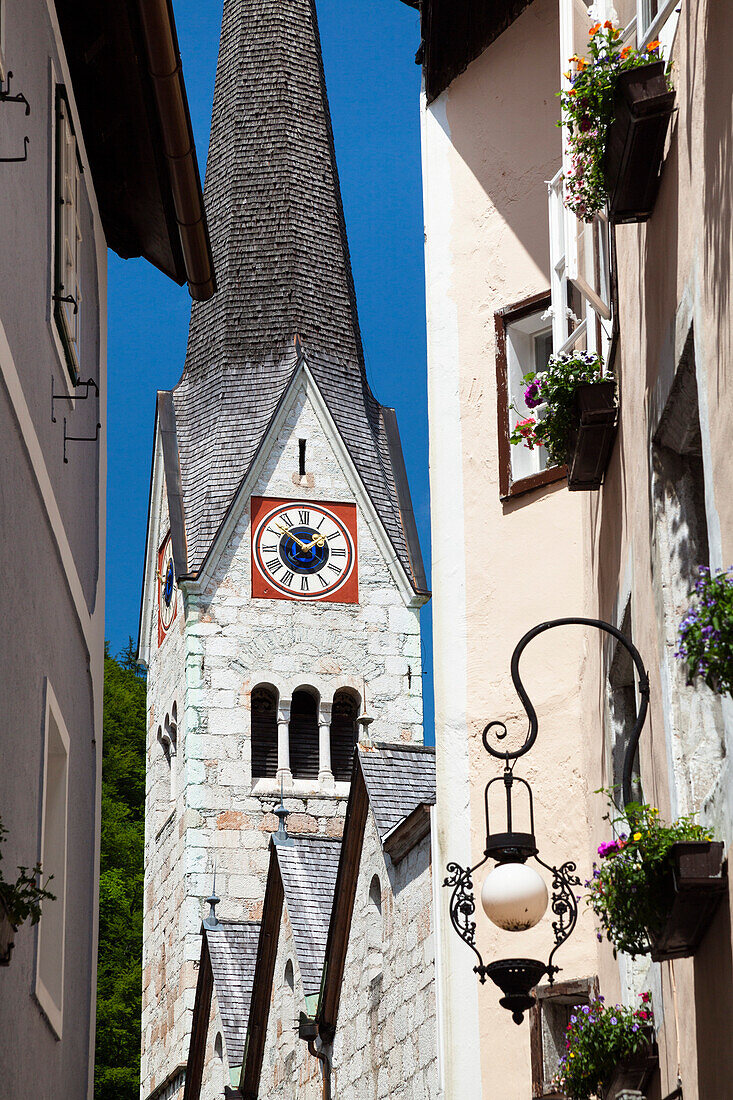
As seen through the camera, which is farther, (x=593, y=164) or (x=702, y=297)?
(x=593, y=164)

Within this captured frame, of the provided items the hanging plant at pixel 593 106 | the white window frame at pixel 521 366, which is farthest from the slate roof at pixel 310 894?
the hanging plant at pixel 593 106

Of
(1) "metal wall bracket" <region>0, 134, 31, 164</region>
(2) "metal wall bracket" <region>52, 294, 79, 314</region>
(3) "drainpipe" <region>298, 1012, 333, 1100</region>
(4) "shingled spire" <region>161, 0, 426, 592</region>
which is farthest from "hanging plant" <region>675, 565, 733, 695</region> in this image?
(4) "shingled spire" <region>161, 0, 426, 592</region>

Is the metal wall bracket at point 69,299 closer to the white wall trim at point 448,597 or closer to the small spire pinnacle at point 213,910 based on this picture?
the white wall trim at point 448,597

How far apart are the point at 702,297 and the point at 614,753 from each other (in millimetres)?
3229

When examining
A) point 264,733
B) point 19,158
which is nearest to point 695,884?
point 19,158

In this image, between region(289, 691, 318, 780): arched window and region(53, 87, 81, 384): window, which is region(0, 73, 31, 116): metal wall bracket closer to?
region(53, 87, 81, 384): window

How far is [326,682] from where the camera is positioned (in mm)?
38250

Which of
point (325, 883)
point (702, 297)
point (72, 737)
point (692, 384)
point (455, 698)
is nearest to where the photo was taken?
point (702, 297)

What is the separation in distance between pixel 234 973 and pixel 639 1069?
20.4 metres

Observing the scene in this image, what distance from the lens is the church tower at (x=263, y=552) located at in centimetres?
3691

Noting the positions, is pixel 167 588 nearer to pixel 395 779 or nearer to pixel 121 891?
pixel 121 891

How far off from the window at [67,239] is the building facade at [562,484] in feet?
7.60

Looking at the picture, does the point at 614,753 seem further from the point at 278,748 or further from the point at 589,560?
the point at 278,748

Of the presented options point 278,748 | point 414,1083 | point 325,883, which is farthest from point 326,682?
point 414,1083
